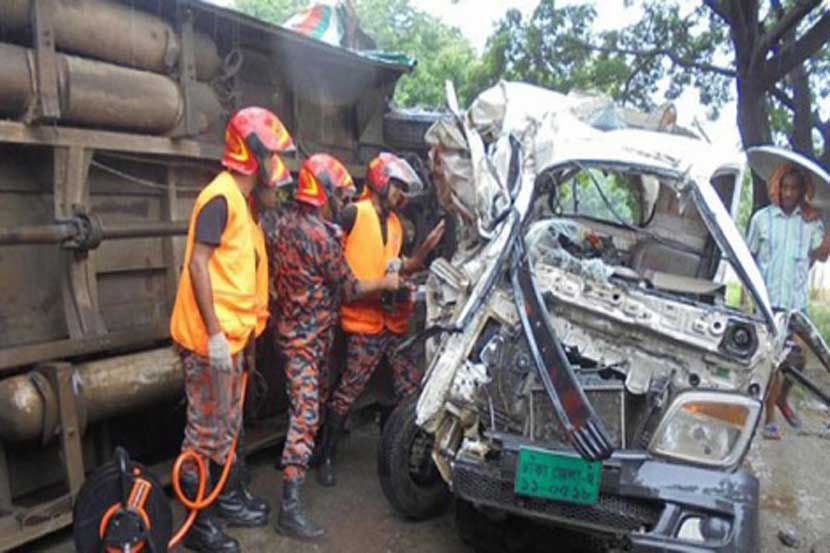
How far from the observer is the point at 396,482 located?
3.69 m

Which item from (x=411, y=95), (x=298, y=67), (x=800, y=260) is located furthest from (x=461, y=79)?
(x=800, y=260)

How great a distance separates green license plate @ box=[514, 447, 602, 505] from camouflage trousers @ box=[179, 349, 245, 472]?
1.36 m

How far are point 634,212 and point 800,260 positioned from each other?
1164 mm

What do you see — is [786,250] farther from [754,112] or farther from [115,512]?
[754,112]

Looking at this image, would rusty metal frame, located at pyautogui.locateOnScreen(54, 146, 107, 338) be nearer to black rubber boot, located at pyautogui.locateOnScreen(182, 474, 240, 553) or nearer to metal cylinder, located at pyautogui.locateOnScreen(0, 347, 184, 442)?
metal cylinder, located at pyautogui.locateOnScreen(0, 347, 184, 442)

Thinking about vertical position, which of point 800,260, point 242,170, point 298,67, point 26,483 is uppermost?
point 298,67

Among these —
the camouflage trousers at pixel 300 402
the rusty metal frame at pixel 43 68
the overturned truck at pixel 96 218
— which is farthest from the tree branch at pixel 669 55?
the rusty metal frame at pixel 43 68

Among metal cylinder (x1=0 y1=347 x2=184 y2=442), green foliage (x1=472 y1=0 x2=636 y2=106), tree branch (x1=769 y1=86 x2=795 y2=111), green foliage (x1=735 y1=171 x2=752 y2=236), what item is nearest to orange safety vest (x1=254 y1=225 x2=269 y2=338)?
metal cylinder (x1=0 y1=347 x2=184 y2=442)

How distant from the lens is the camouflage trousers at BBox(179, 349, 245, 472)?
3.11 m

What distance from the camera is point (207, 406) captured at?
315 centimetres

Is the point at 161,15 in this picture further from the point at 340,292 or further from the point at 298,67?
the point at 340,292

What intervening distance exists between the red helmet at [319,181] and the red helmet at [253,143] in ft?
1.68

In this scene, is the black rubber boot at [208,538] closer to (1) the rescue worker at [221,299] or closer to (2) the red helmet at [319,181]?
(1) the rescue worker at [221,299]

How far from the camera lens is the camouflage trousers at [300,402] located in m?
3.66
